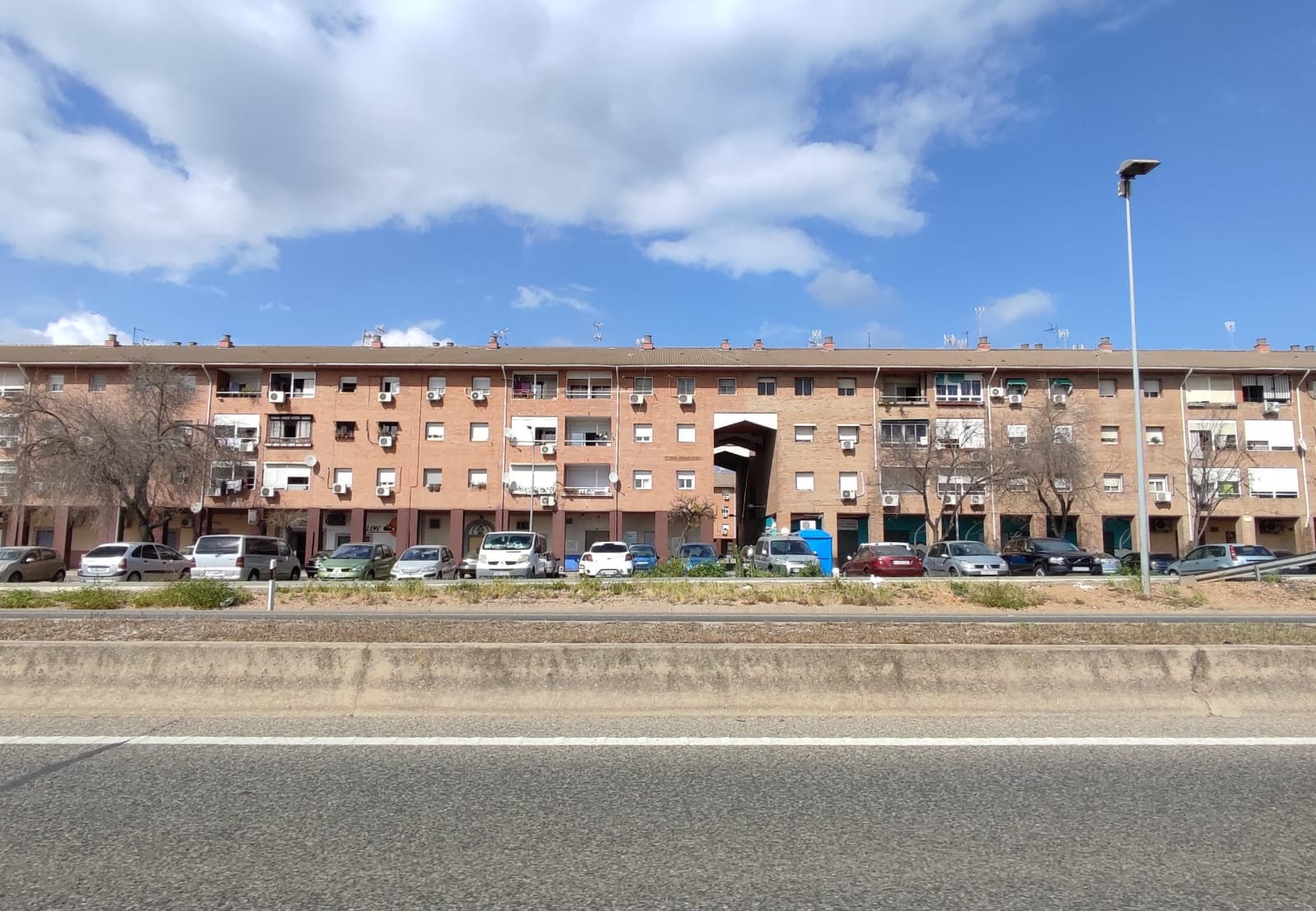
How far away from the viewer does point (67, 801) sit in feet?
16.4

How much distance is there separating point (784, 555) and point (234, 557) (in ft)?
56.4

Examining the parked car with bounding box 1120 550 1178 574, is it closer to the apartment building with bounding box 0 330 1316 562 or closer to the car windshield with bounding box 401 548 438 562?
the apartment building with bounding box 0 330 1316 562

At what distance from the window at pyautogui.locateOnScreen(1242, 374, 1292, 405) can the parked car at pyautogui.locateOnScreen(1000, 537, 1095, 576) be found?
2668 cm

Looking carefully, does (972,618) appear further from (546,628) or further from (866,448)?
(866,448)

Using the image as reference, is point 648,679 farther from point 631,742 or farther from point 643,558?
point 643,558

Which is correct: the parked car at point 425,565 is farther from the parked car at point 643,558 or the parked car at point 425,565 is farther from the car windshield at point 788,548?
the car windshield at point 788,548

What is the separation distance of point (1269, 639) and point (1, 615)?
17117 mm

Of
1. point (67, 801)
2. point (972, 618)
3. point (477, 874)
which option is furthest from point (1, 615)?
point (972, 618)

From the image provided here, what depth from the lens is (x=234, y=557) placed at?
26797 millimetres

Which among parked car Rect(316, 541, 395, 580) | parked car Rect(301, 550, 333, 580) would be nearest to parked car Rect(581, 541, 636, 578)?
parked car Rect(316, 541, 395, 580)

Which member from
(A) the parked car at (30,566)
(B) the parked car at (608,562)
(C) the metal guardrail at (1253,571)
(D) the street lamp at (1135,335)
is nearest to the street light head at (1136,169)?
(D) the street lamp at (1135,335)

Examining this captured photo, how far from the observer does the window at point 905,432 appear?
48750 mm

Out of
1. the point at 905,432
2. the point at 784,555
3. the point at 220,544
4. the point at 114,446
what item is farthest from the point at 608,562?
the point at 905,432

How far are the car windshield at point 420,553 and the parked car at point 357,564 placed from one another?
4.44ft
